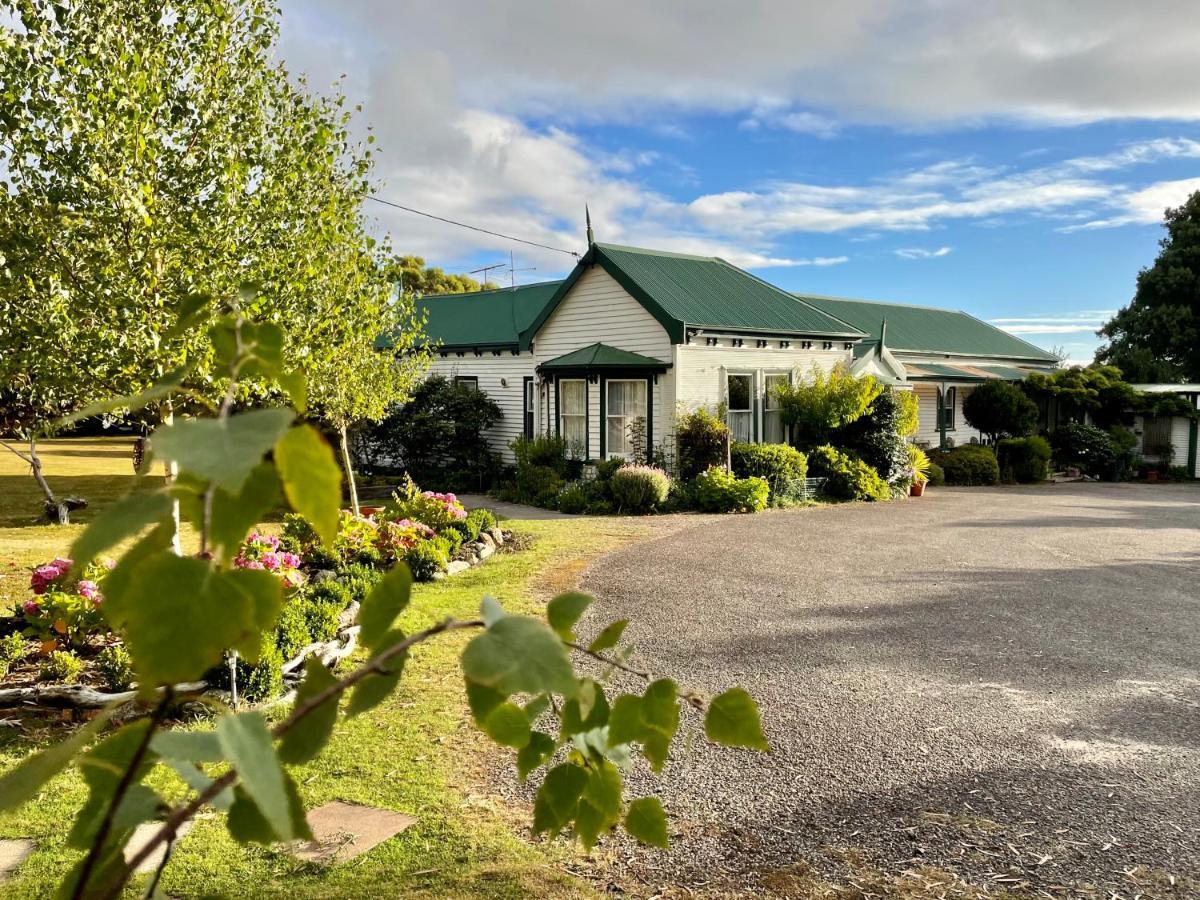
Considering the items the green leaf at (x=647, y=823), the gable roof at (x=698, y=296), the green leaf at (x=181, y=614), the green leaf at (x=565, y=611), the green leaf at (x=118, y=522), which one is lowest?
the green leaf at (x=647, y=823)

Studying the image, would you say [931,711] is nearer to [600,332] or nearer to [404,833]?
[404,833]

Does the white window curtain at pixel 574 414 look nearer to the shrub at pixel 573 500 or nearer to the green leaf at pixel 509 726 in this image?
the shrub at pixel 573 500

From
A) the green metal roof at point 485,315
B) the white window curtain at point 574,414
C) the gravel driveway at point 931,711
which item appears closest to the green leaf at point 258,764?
the gravel driveway at point 931,711

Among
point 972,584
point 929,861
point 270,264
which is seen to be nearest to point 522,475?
point 972,584

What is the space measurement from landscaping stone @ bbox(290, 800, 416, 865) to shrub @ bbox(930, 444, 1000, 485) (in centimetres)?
2261

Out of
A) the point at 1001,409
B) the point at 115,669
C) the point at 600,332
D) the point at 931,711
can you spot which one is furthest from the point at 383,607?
the point at 1001,409

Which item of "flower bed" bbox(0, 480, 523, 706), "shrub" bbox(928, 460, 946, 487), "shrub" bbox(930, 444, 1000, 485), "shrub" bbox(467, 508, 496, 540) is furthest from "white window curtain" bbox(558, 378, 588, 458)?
"shrub" bbox(930, 444, 1000, 485)

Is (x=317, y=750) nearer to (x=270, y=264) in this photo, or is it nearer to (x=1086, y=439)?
(x=270, y=264)

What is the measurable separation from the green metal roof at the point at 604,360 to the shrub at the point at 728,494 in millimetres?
2857

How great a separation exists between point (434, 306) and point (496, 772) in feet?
81.2

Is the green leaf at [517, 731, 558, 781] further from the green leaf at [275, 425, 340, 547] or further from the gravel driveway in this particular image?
the gravel driveway

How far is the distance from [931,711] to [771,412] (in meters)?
14.8

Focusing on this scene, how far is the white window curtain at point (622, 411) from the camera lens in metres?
19.5

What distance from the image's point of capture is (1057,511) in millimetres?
17938
